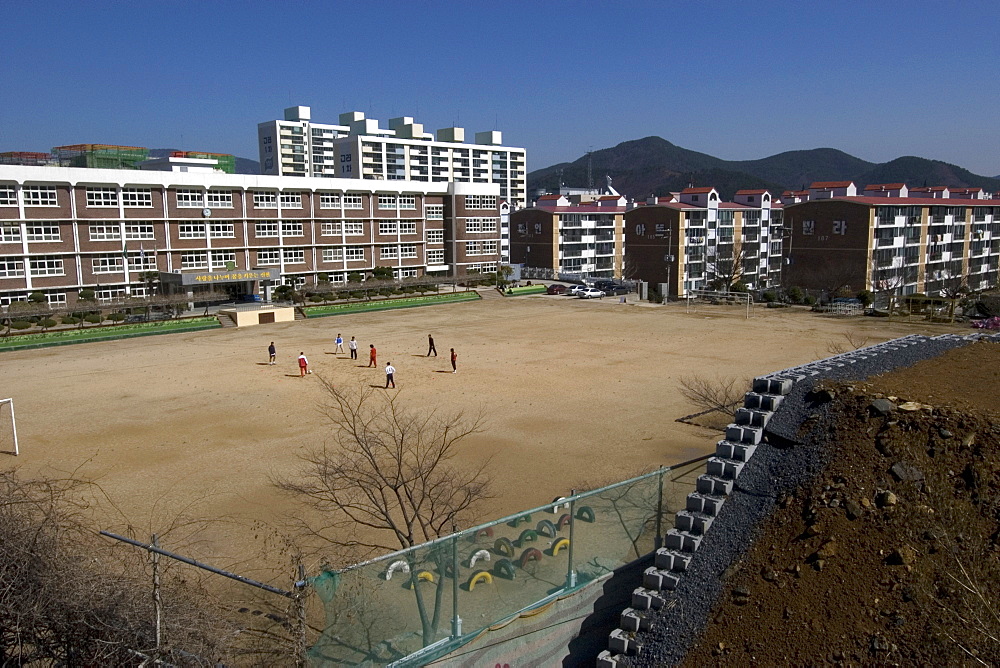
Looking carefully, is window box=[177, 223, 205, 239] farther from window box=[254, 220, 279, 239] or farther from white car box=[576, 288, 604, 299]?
white car box=[576, 288, 604, 299]

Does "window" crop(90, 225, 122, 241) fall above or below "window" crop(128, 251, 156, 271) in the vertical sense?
above

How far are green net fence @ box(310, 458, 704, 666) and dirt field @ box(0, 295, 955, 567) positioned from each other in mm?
4930

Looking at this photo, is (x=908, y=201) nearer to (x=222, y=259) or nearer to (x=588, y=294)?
(x=588, y=294)

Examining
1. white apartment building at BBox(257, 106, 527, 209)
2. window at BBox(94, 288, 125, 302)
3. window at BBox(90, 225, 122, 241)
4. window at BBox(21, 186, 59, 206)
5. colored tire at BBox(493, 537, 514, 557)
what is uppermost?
white apartment building at BBox(257, 106, 527, 209)

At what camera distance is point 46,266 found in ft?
152

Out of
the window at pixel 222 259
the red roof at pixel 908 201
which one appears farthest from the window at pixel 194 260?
the red roof at pixel 908 201

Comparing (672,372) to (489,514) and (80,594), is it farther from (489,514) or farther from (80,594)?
(80,594)

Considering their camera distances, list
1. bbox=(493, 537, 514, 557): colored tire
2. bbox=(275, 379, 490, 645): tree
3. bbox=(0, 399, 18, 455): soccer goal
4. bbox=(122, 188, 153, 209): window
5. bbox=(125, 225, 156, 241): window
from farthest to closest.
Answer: bbox=(125, 225, 156, 241): window → bbox=(122, 188, 153, 209): window → bbox=(0, 399, 18, 455): soccer goal → bbox=(275, 379, 490, 645): tree → bbox=(493, 537, 514, 557): colored tire

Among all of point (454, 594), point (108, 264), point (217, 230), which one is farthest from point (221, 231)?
point (454, 594)

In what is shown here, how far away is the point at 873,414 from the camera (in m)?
10.4

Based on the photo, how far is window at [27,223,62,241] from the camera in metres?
45.3

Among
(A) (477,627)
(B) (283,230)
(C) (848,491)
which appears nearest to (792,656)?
(C) (848,491)

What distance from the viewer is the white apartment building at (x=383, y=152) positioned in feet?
360

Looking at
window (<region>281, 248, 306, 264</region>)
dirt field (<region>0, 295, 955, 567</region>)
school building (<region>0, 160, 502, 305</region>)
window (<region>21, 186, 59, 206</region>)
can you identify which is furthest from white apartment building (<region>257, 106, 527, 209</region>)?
dirt field (<region>0, 295, 955, 567</region>)
